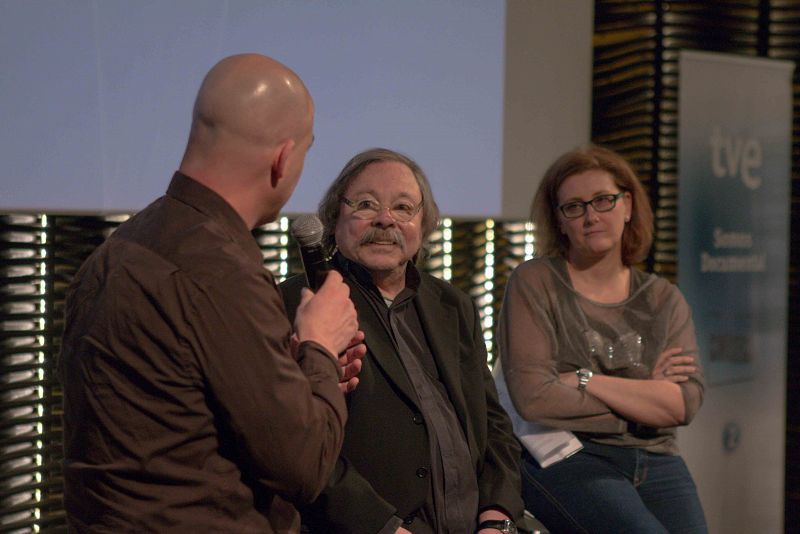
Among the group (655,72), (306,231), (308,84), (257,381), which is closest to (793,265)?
(655,72)

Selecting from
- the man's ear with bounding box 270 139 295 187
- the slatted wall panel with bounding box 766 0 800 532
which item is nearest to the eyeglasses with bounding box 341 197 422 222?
Result: the man's ear with bounding box 270 139 295 187

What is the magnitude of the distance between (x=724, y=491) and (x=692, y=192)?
138cm

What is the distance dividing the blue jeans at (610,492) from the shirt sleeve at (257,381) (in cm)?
151

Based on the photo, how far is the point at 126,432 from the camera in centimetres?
145

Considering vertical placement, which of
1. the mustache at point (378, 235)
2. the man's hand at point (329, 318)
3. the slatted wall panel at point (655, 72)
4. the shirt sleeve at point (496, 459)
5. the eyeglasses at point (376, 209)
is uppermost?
the slatted wall panel at point (655, 72)

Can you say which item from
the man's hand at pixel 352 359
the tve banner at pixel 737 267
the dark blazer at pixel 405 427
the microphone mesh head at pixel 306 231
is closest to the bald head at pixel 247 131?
the microphone mesh head at pixel 306 231

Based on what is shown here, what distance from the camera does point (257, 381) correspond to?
1.44m

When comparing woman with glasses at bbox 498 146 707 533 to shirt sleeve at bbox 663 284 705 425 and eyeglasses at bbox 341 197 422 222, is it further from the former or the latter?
eyeglasses at bbox 341 197 422 222

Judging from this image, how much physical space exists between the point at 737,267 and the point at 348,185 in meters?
2.58

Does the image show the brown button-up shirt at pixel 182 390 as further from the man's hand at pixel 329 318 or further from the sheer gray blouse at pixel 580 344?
the sheer gray blouse at pixel 580 344

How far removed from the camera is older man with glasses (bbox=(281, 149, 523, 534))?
2.26 meters

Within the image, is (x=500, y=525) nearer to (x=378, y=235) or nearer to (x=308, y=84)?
(x=378, y=235)

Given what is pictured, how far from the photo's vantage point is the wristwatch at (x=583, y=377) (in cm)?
291

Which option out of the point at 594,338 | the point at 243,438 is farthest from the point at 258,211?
the point at 594,338
